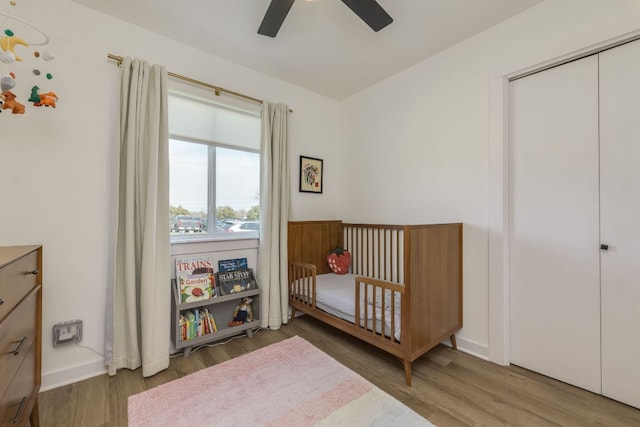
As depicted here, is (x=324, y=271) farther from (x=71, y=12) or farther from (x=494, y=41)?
(x=71, y=12)

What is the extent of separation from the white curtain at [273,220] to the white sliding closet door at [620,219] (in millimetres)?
2359

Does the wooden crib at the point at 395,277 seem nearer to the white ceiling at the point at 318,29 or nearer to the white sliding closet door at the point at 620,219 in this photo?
the white sliding closet door at the point at 620,219

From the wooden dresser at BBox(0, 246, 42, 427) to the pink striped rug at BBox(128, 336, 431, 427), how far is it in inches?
20.9

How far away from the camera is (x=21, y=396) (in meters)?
1.07

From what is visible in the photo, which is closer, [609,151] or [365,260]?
[609,151]

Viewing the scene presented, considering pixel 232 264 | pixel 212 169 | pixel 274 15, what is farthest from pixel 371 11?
pixel 232 264

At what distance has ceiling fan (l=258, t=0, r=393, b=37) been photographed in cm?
153

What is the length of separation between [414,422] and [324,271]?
1.70 m

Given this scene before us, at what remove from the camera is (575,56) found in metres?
1.73

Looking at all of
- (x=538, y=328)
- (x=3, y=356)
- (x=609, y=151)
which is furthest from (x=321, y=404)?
(x=609, y=151)

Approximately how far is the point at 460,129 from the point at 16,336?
9.50 ft

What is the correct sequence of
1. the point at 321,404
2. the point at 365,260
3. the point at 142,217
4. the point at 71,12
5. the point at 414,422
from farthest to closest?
the point at 365,260
the point at 142,217
the point at 71,12
the point at 321,404
the point at 414,422

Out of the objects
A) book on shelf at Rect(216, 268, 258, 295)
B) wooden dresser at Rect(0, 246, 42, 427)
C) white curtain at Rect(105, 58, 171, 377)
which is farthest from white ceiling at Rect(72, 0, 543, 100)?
book on shelf at Rect(216, 268, 258, 295)

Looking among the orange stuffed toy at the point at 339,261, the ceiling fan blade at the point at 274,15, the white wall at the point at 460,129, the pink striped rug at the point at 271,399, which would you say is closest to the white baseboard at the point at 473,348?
the white wall at the point at 460,129
